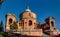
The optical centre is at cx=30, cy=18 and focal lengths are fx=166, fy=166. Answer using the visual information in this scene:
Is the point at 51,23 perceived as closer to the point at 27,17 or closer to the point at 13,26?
the point at 27,17

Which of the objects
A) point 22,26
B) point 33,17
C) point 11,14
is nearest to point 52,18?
point 33,17

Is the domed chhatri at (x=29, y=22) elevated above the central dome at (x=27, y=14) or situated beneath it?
situated beneath

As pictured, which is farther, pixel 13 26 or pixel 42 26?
pixel 42 26

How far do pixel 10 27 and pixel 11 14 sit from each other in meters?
4.00

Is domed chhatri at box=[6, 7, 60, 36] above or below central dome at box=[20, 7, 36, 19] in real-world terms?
below

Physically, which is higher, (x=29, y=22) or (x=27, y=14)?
(x=27, y=14)

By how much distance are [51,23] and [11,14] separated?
11.8 m

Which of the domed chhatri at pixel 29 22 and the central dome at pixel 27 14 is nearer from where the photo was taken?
the domed chhatri at pixel 29 22

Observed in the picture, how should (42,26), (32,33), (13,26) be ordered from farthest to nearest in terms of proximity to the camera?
(42,26) → (13,26) → (32,33)

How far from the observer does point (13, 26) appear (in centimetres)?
4097

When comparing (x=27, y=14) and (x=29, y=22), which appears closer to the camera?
(x=29, y=22)

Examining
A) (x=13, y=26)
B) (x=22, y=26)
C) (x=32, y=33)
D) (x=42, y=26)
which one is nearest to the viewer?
(x=32, y=33)

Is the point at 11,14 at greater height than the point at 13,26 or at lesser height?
greater

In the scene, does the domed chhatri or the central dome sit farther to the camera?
the central dome
